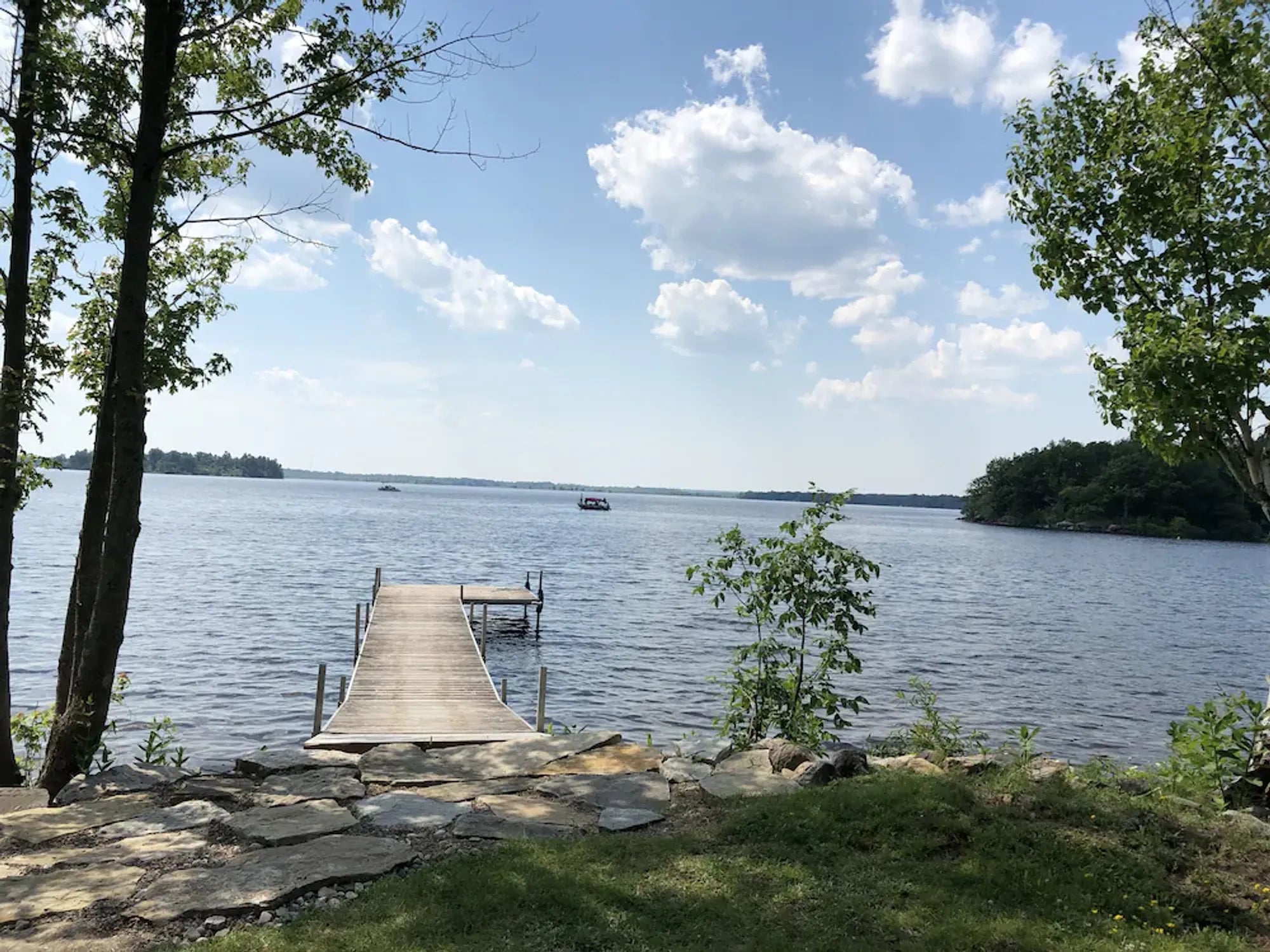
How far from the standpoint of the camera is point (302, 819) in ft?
18.7

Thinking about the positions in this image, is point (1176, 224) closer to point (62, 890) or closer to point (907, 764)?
point (907, 764)

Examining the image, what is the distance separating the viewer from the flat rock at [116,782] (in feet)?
21.1

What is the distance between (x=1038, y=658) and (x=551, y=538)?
59.4 meters

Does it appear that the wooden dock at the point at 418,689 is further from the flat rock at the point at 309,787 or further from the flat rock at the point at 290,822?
the flat rock at the point at 290,822

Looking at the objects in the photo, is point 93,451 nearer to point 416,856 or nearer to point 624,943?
point 416,856

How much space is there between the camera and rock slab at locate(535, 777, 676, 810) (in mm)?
6324

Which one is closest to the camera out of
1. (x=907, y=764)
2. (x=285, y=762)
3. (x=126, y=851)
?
(x=126, y=851)

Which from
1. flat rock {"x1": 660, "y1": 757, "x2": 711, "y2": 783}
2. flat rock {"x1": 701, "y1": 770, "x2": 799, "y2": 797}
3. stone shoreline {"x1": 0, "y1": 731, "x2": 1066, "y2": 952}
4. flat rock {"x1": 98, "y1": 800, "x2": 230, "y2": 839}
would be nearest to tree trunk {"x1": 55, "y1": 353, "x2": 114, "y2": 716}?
stone shoreline {"x1": 0, "y1": 731, "x2": 1066, "y2": 952}

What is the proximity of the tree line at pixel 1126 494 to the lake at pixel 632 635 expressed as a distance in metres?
50.0

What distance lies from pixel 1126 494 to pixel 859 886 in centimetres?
13137

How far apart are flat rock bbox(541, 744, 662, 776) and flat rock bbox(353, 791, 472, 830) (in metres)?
1.34

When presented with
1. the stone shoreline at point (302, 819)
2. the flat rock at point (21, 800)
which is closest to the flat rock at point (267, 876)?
the stone shoreline at point (302, 819)

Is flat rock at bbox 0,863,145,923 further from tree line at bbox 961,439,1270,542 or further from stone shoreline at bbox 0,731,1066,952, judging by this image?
tree line at bbox 961,439,1270,542

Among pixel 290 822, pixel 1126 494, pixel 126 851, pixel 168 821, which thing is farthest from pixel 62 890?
pixel 1126 494
